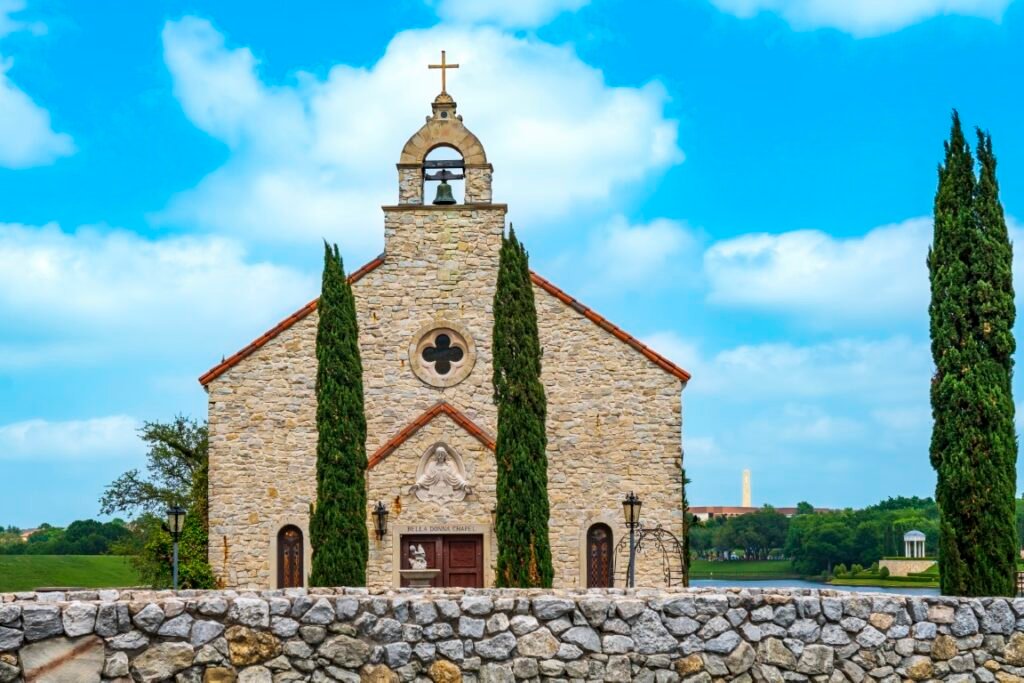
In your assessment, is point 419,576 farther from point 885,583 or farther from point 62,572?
point 885,583

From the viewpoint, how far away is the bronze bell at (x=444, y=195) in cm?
2731

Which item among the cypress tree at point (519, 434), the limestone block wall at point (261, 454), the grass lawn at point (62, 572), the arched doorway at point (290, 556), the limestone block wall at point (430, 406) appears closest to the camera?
the cypress tree at point (519, 434)

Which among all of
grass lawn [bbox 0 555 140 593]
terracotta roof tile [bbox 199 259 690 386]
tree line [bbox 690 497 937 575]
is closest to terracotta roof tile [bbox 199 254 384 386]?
terracotta roof tile [bbox 199 259 690 386]

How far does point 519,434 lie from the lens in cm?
2305

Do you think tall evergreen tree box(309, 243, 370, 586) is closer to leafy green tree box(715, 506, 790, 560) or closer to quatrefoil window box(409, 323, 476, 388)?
quatrefoil window box(409, 323, 476, 388)

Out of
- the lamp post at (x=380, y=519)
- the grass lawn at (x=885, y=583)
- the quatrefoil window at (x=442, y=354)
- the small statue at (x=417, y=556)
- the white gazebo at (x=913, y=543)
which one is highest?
the quatrefoil window at (x=442, y=354)

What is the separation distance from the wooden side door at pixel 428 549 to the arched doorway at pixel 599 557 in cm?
315

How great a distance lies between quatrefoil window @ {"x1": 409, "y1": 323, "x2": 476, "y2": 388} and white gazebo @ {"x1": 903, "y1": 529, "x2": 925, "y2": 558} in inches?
1245

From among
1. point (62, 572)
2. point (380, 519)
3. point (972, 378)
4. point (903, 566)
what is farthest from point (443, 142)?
point (903, 566)

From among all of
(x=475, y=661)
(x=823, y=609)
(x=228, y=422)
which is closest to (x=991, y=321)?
(x=823, y=609)

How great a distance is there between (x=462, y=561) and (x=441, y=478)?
1.81 metres

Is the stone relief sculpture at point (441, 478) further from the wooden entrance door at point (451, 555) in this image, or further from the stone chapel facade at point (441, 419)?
the wooden entrance door at point (451, 555)

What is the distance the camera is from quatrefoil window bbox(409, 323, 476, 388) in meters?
26.5

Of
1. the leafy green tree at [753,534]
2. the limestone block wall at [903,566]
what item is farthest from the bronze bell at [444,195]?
the leafy green tree at [753,534]
